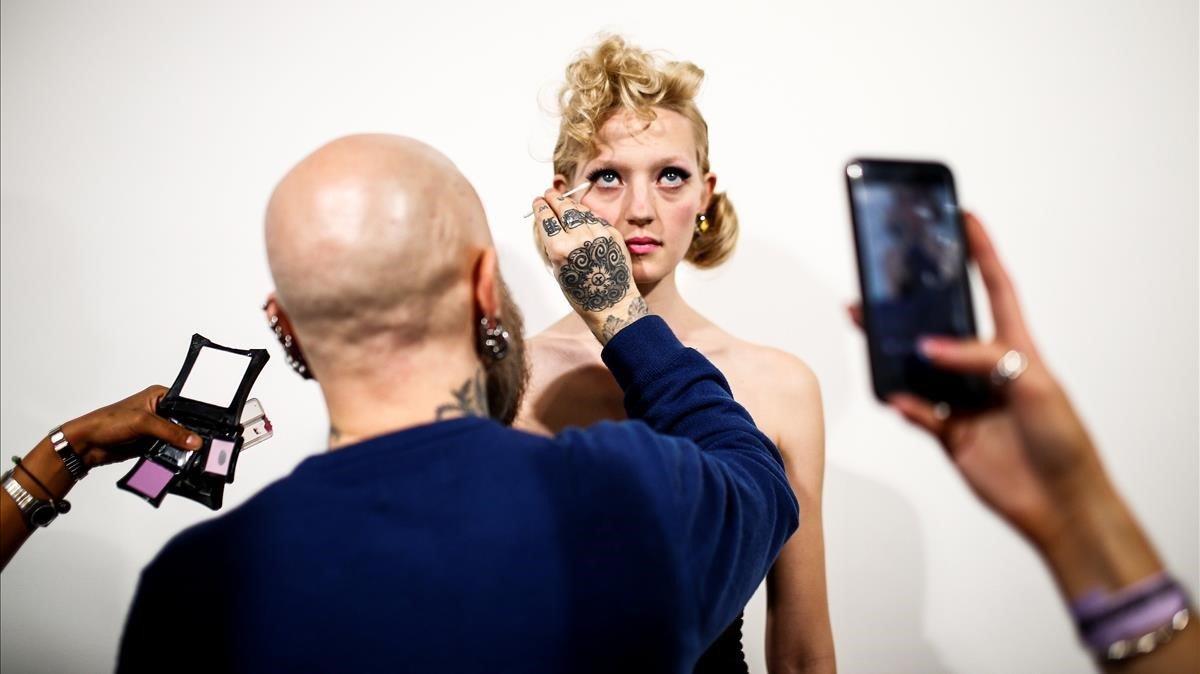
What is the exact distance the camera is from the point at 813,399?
52.4 inches

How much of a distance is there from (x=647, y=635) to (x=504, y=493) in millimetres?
174

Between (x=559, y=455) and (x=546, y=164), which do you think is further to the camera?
(x=546, y=164)

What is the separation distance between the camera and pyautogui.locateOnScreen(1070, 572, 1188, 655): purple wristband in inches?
17.4

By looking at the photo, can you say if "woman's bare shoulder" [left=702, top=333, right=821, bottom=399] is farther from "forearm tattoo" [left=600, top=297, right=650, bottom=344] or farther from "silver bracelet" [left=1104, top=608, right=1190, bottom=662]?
"silver bracelet" [left=1104, top=608, right=1190, bottom=662]

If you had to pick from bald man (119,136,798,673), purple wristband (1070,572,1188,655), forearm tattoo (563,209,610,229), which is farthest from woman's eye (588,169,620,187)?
purple wristband (1070,572,1188,655)

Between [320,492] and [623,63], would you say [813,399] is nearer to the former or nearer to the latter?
[623,63]

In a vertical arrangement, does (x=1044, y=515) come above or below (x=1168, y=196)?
below

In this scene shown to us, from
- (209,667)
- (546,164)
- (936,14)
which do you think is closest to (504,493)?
(209,667)

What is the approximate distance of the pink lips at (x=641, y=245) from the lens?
1265 millimetres

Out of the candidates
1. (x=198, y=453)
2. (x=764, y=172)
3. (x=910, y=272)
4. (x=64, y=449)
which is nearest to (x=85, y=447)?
(x=64, y=449)

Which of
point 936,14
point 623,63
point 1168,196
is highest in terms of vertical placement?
point 936,14

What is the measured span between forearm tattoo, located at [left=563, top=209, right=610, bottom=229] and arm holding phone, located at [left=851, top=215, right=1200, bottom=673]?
568mm

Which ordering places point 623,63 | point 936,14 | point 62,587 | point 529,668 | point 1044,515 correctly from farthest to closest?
point 62,587, point 936,14, point 623,63, point 529,668, point 1044,515

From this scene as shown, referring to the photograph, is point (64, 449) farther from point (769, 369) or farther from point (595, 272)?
point (769, 369)
